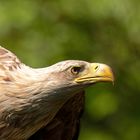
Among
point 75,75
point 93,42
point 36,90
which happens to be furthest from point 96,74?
point 93,42

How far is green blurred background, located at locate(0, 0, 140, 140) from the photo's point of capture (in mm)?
13328

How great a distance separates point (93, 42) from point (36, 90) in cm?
326

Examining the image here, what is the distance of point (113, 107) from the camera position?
1411 cm

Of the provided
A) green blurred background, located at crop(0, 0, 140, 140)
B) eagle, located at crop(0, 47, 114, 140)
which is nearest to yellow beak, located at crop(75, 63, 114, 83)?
eagle, located at crop(0, 47, 114, 140)

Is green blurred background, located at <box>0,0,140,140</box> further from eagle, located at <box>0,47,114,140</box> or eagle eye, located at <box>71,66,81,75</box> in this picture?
eagle eye, located at <box>71,66,81,75</box>


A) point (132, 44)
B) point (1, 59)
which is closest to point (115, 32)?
point (132, 44)

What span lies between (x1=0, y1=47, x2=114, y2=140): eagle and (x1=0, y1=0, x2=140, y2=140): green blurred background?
199 centimetres

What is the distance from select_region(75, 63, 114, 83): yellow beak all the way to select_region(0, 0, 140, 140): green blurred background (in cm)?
216

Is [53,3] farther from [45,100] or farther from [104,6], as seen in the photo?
[45,100]

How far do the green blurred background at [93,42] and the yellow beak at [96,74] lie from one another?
7.10 ft

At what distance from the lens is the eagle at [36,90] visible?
10859 mm

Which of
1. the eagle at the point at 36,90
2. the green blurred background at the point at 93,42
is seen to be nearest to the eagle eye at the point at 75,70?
the eagle at the point at 36,90

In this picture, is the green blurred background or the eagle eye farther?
the green blurred background

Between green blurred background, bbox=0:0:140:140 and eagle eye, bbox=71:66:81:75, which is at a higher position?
eagle eye, bbox=71:66:81:75
